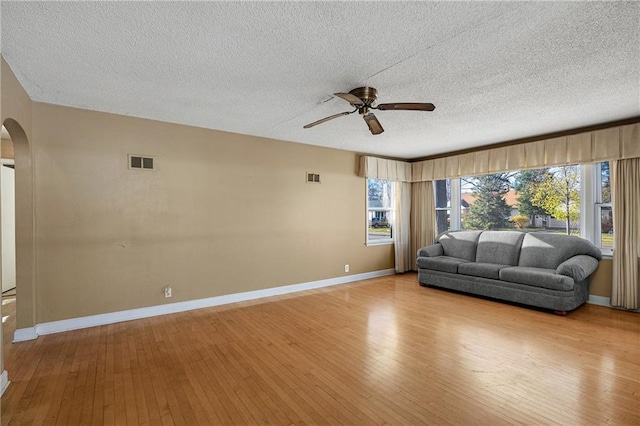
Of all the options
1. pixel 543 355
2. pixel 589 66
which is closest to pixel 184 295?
pixel 543 355

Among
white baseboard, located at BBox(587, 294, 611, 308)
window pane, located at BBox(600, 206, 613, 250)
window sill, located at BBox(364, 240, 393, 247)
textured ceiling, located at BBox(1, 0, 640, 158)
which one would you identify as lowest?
white baseboard, located at BBox(587, 294, 611, 308)

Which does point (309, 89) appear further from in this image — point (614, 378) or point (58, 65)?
point (614, 378)

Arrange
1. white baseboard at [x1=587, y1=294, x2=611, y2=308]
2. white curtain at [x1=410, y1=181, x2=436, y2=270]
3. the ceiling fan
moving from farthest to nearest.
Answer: white curtain at [x1=410, y1=181, x2=436, y2=270] → white baseboard at [x1=587, y1=294, x2=611, y2=308] → the ceiling fan

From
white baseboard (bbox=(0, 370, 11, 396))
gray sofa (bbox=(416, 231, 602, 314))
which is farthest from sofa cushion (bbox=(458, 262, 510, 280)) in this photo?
white baseboard (bbox=(0, 370, 11, 396))

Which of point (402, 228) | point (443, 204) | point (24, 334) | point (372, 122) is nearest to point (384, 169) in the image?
point (402, 228)

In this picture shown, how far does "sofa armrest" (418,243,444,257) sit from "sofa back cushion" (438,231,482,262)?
9cm

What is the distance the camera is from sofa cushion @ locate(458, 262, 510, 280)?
4523mm

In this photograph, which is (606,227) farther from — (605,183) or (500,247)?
(500,247)

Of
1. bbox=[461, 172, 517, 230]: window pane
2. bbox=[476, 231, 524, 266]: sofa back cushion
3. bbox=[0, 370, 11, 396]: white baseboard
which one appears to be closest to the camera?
bbox=[0, 370, 11, 396]: white baseboard

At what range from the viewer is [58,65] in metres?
2.55

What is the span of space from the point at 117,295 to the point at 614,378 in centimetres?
503

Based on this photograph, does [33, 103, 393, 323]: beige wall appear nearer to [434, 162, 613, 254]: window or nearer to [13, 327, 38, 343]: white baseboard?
[13, 327, 38, 343]: white baseboard

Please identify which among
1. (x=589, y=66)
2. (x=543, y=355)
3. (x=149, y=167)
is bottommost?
(x=543, y=355)

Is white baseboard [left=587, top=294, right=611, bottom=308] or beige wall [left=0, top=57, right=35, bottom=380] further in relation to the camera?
white baseboard [left=587, top=294, right=611, bottom=308]
